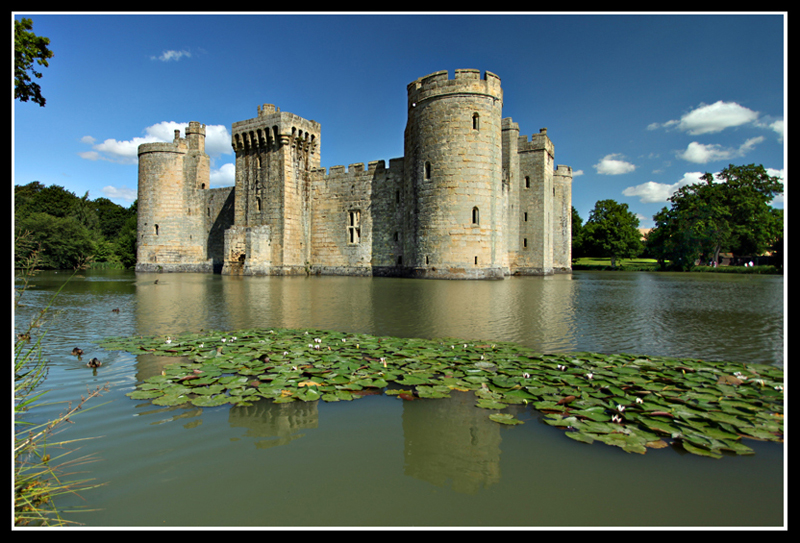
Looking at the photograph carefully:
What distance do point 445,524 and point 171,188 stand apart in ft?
119

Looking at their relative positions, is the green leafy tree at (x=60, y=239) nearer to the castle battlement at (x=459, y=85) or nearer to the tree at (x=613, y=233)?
the castle battlement at (x=459, y=85)

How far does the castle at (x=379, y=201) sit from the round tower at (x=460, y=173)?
0.17ft

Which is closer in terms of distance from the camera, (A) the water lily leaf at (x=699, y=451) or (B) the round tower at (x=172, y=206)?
(A) the water lily leaf at (x=699, y=451)

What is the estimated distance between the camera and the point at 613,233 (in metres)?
54.1

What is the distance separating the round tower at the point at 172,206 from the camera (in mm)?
32844

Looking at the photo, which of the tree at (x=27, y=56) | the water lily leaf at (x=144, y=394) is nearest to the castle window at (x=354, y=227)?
the tree at (x=27, y=56)

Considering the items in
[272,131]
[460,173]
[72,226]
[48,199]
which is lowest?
[72,226]

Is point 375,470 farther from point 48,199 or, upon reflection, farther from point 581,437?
point 48,199

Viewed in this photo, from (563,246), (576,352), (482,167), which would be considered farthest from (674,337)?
(563,246)

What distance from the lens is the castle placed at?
22.2 m

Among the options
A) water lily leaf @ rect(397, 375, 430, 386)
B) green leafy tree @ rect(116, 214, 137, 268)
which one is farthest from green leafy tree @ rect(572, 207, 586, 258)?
water lily leaf @ rect(397, 375, 430, 386)

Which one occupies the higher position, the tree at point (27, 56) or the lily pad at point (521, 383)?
the tree at point (27, 56)

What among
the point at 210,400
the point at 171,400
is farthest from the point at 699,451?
the point at 171,400

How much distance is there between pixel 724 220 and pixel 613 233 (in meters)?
18.3
